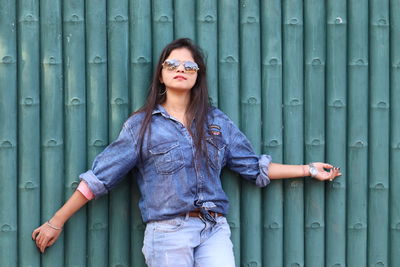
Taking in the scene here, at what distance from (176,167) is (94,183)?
0.44 meters

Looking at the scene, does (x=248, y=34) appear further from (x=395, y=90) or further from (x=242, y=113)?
(x=395, y=90)

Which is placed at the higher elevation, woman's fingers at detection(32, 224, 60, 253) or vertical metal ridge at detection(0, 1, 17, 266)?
vertical metal ridge at detection(0, 1, 17, 266)

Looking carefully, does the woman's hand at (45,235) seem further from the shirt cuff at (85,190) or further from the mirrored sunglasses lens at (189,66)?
the mirrored sunglasses lens at (189,66)

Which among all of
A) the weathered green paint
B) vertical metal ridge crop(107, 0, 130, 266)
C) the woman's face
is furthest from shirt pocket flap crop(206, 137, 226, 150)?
the weathered green paint

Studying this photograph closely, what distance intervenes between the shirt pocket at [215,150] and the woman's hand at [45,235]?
0.91 meters

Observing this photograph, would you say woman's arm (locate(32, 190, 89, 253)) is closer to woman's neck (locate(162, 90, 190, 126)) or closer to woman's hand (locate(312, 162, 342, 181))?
woman's neck (locate(162, 90, 190, 126))

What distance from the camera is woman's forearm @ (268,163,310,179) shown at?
450 cm

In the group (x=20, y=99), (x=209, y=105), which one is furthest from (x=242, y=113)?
(x=20, y=99)

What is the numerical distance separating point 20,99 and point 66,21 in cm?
50

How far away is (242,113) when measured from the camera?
4.59 m

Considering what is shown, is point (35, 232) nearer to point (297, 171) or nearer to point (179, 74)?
point (179, 74)

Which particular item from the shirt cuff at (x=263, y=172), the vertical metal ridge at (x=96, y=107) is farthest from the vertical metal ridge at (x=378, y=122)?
the vertical metal ridge at (x=96, y=107)

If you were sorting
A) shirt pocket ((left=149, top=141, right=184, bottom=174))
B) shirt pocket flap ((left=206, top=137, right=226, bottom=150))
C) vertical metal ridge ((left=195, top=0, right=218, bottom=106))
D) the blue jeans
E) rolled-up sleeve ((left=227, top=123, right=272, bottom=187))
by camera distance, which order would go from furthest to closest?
vertical metal ridge ((left=195, top=0, right=218, bottom=106)) < rolled-up sleeve ((left=227, top=123, right=272, bottom=187)) < shirt pocket flap ((left=206, top=137, right=226, bottom=150)) < shirt pocket ((left=149, top=141, right=184, bottom=174)) < the blue jeans

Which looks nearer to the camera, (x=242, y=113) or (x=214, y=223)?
(x=214, y=223)
